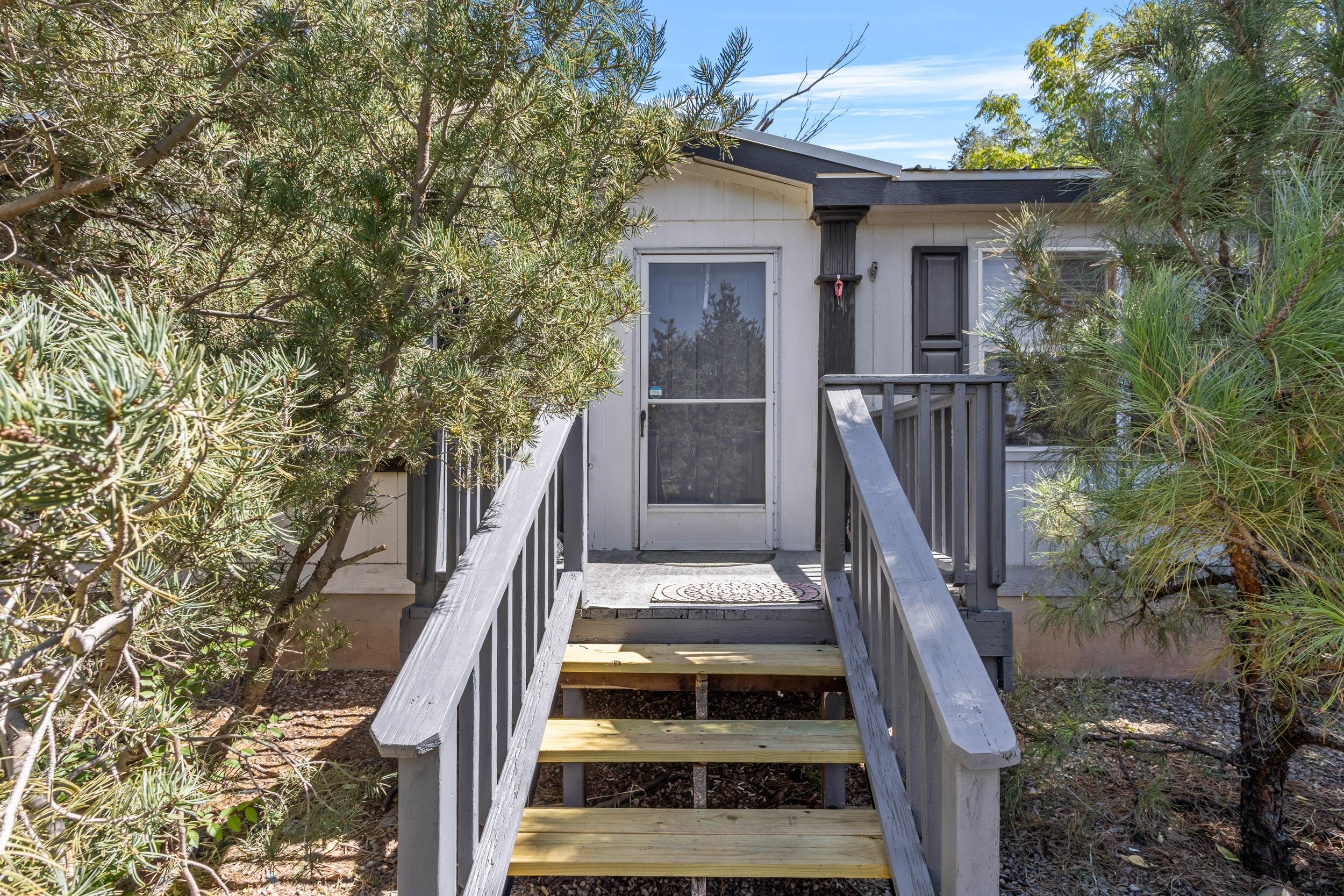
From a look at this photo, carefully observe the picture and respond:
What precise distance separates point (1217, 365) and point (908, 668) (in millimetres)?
A: 1038

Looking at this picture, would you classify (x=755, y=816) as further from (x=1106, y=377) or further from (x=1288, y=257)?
(x=1288, y=257)

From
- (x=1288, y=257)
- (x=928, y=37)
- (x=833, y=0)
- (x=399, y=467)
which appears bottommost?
(x=399, y=467)

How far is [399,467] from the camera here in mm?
4273

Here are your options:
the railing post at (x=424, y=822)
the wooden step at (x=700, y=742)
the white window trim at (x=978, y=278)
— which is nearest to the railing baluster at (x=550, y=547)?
the wooden step at (x=700, y=742)

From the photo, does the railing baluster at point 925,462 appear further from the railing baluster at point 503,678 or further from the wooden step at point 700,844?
the railing baluster at point 503,678

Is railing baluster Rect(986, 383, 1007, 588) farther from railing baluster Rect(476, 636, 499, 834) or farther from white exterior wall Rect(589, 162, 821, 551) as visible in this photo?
white exterior wall Rect(589, 162, 821, 551)

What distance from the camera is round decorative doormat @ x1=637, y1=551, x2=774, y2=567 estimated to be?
167 inches

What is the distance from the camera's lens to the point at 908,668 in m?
1.97

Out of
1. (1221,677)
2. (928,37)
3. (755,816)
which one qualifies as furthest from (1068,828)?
(928,37)

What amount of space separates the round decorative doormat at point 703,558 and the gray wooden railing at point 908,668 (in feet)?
4.28

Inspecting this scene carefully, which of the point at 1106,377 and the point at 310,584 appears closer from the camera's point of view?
the point at 1106,377

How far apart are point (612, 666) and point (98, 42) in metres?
2.40

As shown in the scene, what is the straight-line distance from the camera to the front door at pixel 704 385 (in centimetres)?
490

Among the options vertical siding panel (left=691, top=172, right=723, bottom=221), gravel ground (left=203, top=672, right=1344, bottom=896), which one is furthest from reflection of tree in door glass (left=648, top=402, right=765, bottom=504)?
gravel ground (left=203, top=672, right=1344, bottom=896)
